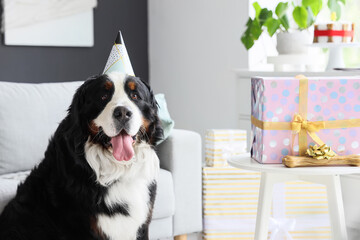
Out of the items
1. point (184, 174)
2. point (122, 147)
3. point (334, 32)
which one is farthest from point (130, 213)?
point (334, 32)

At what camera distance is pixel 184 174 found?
114 inches

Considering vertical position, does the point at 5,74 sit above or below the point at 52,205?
above

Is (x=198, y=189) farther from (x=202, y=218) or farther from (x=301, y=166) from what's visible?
(x=301, y=166)

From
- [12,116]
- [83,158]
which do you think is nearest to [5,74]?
[12,116]

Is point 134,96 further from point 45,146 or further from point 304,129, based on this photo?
point 45,146

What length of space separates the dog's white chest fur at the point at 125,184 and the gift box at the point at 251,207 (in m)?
0.88

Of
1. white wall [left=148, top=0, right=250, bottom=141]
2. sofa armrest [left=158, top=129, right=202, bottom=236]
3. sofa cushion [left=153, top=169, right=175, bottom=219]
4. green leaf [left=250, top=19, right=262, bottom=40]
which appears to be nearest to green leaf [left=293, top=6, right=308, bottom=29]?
green leaf [left=250, top=19, right=262, bottom=40]

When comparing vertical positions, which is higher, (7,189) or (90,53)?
(90,53)

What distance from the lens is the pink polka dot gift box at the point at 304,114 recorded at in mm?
1961

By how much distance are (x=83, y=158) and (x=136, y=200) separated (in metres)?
0.25

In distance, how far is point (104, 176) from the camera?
1.97 meters

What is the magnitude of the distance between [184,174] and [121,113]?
1080mm

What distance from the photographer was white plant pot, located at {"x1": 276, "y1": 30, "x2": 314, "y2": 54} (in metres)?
3.43

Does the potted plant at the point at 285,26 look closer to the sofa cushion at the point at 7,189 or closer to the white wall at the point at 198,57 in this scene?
the white wall at the point at 198,57
